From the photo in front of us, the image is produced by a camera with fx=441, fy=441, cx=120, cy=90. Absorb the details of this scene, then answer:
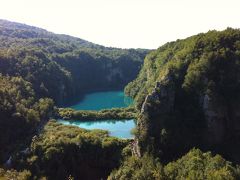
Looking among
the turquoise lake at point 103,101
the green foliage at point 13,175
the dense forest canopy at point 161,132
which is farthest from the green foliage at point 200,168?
the turquoise lake at point 103,101

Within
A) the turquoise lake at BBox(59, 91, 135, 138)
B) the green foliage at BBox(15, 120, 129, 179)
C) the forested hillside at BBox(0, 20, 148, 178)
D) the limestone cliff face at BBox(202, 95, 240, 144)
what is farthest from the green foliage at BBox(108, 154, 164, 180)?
the turquoise lake at BBox(59, 91, 135, 138)

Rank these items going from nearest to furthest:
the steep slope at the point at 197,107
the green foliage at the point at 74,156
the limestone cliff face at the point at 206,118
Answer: the green foliage at the point at 74,156
the steep slope at the point at 197,107
the limestone cliff face at the point at 206,118

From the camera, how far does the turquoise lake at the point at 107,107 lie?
109 meters

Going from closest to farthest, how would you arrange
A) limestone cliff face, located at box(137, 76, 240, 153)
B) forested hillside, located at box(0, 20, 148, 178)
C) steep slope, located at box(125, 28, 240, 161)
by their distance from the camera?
steep slope, located at box(125, 28, 240, 161) < forested hillside, located at box(0, 20, 148, 178) < limestone cliff face, located at box(137, 76, 240, 153)

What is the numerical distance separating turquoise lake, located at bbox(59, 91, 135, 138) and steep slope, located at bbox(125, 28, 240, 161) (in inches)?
510

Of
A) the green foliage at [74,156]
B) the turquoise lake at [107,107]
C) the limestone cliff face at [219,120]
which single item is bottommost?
the green foliage at [74,156]

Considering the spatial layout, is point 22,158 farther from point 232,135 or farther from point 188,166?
point 232,135

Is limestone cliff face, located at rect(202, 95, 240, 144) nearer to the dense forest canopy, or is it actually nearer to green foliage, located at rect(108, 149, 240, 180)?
the dense forest canopy

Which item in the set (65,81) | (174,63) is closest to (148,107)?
(174,63)

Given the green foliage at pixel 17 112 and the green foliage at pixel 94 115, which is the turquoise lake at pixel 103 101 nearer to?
the green foliage at pixel 94 115

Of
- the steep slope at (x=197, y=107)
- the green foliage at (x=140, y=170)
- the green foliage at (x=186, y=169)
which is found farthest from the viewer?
the steep slope at (x=197, y=107)

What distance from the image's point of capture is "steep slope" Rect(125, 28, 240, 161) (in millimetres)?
86062

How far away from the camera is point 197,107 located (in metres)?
91.6

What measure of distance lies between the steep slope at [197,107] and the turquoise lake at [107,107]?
13.0 meters
